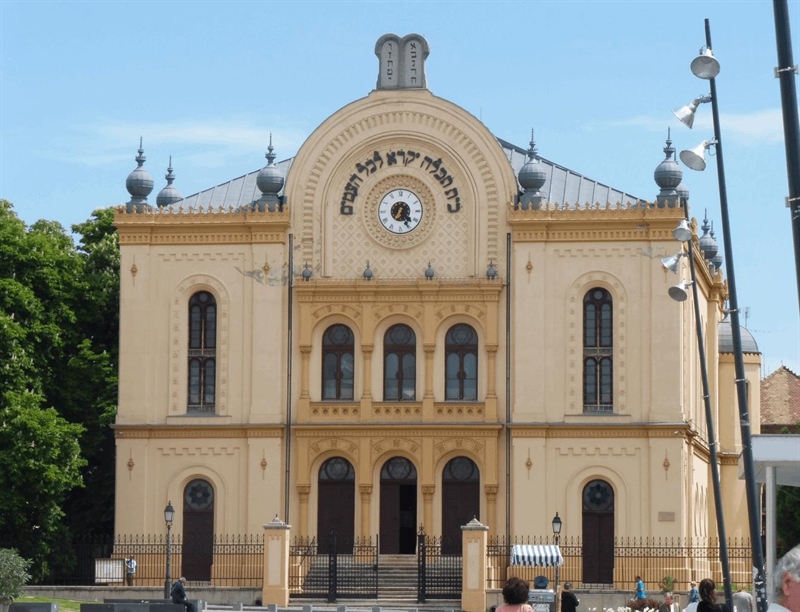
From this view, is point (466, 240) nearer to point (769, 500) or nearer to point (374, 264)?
point (374, 264)

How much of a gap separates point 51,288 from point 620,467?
18267mm

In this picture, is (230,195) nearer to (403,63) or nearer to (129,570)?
(403,63)

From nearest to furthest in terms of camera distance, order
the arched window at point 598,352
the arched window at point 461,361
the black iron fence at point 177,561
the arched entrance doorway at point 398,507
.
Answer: the black iron fence at point 177,561
the arched window at point 598,352
the arched entrance doorway at point 398,507
the arched window at point 461,361

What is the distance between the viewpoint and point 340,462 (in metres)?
55.2

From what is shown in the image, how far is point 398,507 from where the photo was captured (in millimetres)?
54625

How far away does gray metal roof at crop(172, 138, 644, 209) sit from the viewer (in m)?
56.4

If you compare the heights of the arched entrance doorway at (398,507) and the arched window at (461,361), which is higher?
the arched window at (461,361)

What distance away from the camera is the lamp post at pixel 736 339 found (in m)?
22.2

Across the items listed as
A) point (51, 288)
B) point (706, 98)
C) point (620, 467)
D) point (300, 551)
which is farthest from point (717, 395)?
point (706, 98)

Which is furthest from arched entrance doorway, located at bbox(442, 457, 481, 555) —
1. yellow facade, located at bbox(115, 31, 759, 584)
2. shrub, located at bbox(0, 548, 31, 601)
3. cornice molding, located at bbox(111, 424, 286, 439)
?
shrub, located at bbox(0, 548, 31, 601)

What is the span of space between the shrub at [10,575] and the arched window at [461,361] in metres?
15.3

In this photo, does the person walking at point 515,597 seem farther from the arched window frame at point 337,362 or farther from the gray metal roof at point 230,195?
the gray metal roof at point 230,195

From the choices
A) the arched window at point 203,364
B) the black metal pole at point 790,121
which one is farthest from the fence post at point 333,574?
the black metal pole at point 790,121

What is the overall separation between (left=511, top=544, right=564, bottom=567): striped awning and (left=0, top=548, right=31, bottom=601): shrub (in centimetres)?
1364
